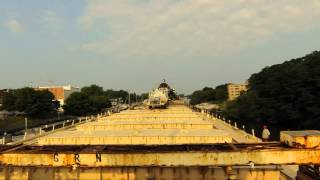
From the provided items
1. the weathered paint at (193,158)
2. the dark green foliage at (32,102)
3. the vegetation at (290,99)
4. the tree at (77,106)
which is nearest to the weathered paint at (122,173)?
the weathered paint at (193,158)

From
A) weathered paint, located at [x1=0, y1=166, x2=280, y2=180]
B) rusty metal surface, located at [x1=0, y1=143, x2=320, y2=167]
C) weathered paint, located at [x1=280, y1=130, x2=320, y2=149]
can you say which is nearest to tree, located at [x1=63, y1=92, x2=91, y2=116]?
weathered paint, located at [x1=0, y1=166, x2=280, y2=180]

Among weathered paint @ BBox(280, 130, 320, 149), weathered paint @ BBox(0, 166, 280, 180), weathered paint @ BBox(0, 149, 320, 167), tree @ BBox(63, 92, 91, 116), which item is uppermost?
tree @ BBox(63, 92, 91, 116)

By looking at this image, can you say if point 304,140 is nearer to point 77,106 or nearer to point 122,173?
point 122,173

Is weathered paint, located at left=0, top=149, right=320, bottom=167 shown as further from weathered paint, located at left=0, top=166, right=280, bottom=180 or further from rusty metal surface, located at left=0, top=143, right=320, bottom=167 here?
weathered paint, located at left=0, top=166, right=280, bottom=180

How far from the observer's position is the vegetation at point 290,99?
8394 cm

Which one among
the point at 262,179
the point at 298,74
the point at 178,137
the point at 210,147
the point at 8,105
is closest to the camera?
the point at 210,147

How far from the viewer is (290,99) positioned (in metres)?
91.8

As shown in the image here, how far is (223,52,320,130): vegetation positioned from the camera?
275ft

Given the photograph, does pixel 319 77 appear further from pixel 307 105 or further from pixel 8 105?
pixel 8 105

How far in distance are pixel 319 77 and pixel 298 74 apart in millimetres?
6383

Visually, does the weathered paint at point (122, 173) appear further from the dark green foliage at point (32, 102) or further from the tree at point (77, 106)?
the tree at point (77, 106)

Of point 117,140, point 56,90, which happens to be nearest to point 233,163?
point 117,140

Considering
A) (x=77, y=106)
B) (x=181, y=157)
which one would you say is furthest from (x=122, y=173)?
(x=77, y=106)

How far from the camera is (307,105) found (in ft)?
277
